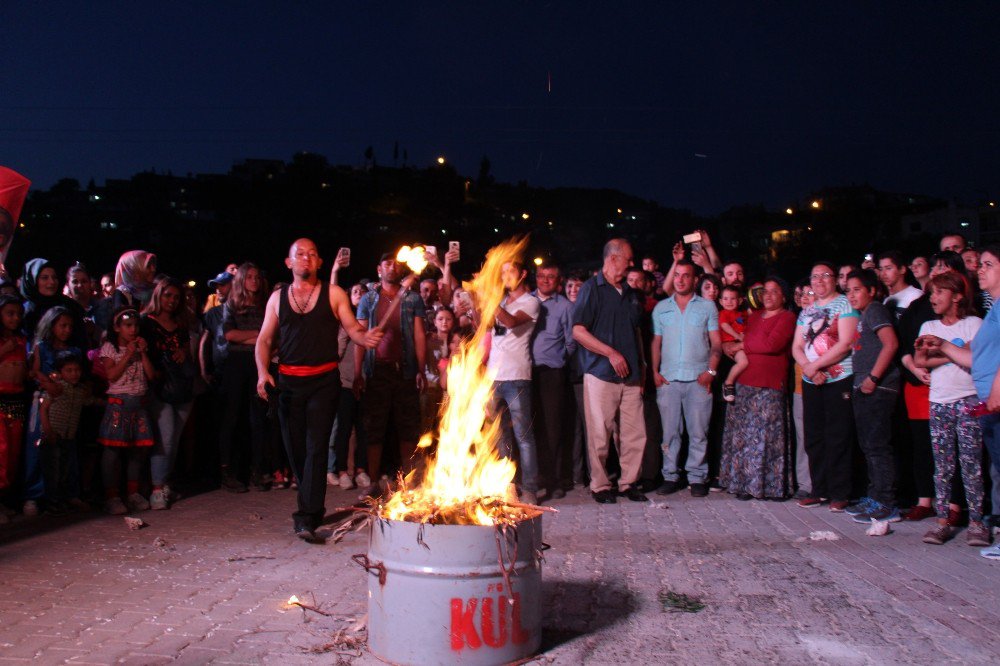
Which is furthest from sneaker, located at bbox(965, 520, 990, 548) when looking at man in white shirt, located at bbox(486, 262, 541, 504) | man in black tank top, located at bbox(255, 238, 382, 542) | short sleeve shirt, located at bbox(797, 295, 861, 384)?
man in black tank top, located at bbox(255, 238, 382, 542)

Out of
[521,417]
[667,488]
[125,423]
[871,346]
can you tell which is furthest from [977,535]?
[125,423]

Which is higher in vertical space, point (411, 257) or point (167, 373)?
point (411, 257)

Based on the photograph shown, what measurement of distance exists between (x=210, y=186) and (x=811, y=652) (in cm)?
4951

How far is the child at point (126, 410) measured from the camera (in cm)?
827

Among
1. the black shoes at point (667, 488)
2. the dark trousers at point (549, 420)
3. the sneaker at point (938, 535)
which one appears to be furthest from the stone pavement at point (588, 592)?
the dark trousers at point (549, 420)

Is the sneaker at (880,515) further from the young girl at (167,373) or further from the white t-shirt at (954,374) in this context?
the young girl at (167,373)

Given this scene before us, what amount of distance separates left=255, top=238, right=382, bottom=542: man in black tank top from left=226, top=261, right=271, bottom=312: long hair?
1972mm

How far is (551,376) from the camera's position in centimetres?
924

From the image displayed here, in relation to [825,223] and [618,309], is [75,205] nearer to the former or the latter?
[618,309]

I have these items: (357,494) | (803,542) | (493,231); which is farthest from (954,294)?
(493,231)

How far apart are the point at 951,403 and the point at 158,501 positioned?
7296 mm

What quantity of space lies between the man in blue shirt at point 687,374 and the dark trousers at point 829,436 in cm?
104

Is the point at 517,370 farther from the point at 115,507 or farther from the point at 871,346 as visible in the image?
the point at 115,507

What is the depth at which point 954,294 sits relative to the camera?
715cm
